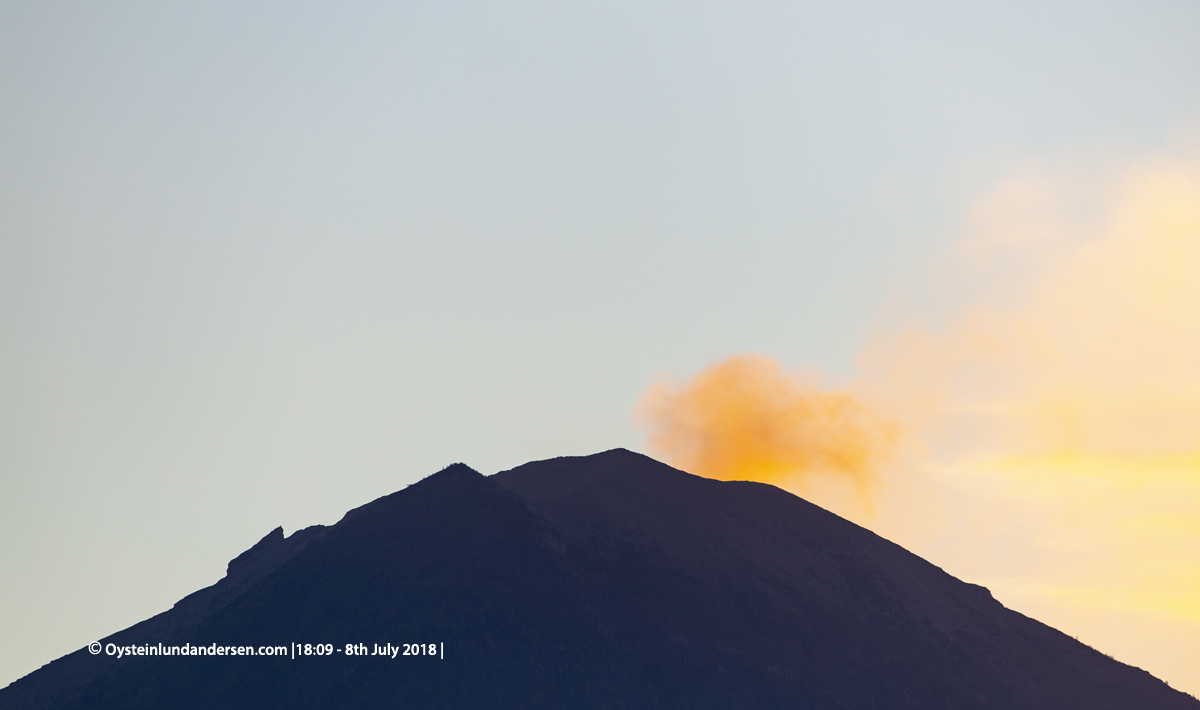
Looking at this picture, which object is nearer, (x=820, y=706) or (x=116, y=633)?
(x=820, y=706)

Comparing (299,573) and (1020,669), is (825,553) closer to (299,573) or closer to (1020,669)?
(1020,669)

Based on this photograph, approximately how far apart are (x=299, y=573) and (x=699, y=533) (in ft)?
91.2

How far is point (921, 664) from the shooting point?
282 feet

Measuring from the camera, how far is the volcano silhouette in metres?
72.6

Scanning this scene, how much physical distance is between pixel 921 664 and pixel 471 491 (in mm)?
30585

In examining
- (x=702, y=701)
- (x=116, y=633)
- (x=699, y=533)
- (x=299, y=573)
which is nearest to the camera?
(x=702, y=701)

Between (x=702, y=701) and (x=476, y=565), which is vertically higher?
(x=476, y=565)

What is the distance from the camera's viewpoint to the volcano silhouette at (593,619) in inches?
2857

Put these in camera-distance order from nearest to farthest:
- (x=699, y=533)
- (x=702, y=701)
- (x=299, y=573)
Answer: (x=702, y=701), (x=299, y=573), (x=699, y=533)

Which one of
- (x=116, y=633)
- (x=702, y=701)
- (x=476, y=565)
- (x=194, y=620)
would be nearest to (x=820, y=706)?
(x=702, y=701)

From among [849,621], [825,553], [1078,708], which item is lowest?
[1078,708]

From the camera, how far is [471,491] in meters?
85.9

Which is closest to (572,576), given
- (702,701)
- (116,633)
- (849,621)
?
(702,701)

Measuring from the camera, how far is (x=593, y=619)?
78250mm
